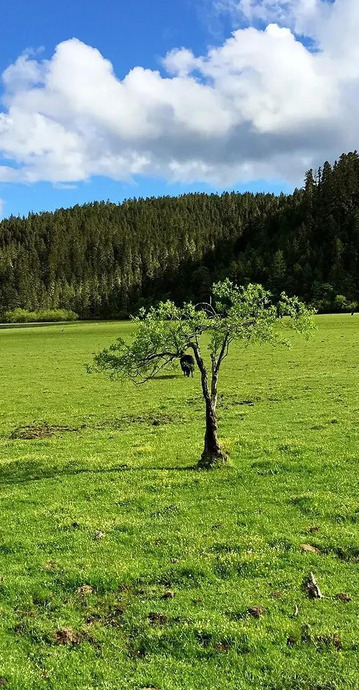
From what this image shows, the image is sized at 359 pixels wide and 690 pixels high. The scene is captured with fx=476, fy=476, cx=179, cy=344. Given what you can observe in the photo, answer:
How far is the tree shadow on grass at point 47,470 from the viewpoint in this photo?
19.5m

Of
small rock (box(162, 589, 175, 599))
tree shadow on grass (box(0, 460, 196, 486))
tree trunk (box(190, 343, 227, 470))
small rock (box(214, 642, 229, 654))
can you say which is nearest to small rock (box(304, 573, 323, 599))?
small rock (box(214, 642, 229, 654))

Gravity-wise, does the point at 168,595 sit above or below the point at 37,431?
above

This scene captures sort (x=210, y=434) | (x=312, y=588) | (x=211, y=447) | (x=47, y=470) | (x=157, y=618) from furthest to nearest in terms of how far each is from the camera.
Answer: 1. (x=47, y=470)
2. (x=211, y=447)
3. (x=210, y=434)
4. (x=312, y=588)
5. (x=157, y=618)

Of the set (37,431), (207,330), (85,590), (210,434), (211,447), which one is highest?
(207,330)

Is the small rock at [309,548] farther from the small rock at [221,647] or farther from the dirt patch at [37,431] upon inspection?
the dirt patch at [37,431]

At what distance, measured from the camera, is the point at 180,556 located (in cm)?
1220

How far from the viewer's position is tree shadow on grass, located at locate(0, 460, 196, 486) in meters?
19.5

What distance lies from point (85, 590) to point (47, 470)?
1037 cm

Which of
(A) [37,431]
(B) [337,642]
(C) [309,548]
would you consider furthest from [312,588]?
(A) [37,431]

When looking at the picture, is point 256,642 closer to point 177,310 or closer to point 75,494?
point 75,494

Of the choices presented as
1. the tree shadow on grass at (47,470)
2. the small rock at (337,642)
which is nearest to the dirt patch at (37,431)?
the tree shadow on grass at (47,470)

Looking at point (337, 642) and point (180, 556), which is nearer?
point (337, 642)

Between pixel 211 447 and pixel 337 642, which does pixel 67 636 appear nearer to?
pixel 337 642

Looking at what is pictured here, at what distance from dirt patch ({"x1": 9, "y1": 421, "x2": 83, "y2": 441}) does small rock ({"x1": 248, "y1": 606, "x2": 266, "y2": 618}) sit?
19782 mm
